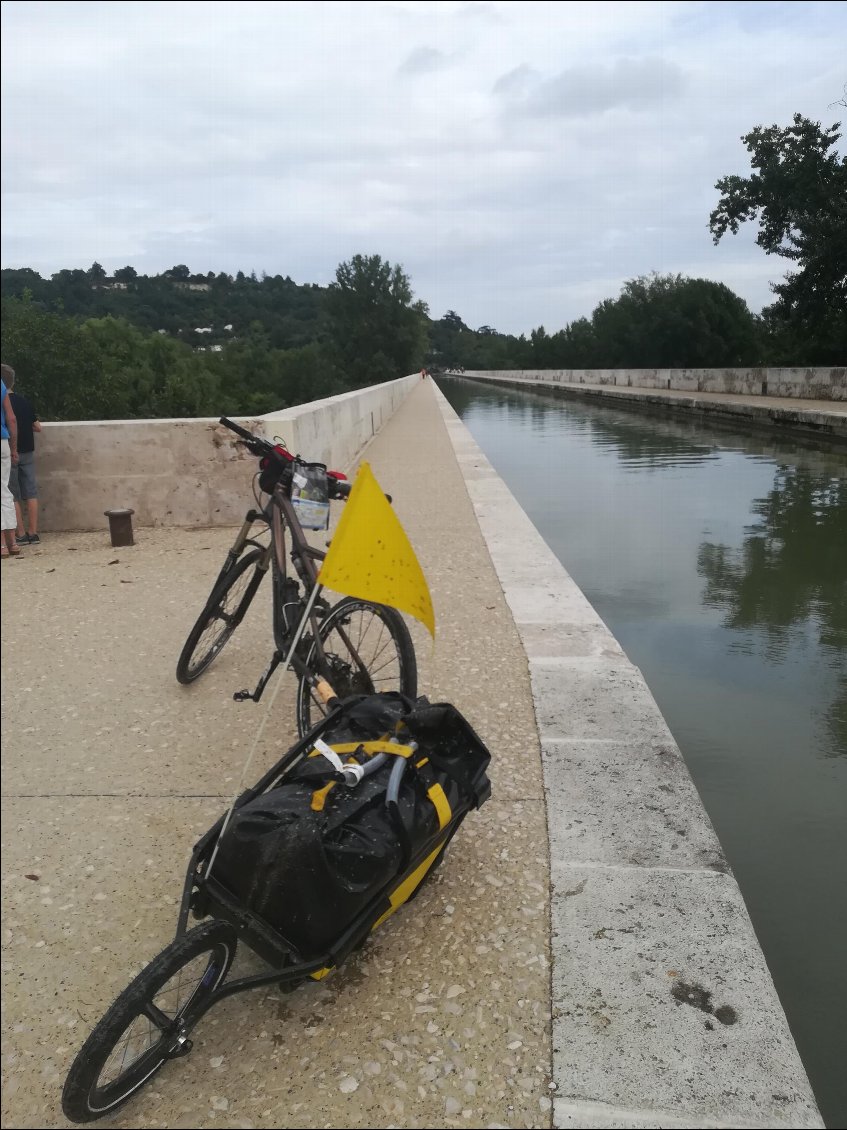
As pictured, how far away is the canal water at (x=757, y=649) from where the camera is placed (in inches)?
95.7

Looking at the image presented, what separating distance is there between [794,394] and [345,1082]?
24.4 m

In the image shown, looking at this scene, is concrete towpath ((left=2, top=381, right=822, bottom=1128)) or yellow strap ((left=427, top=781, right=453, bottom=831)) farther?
yellow strap ((left=427, top=781, right=453, bottom=831))

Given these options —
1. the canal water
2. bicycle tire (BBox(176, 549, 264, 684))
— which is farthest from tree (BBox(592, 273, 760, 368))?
bicycle tire (BBox(176, 549, 264, 684))

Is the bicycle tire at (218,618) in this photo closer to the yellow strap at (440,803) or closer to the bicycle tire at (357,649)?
the bicycle tire at (357,649)

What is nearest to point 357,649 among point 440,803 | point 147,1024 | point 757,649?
point 440,803

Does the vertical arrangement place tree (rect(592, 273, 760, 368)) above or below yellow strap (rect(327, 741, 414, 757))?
above

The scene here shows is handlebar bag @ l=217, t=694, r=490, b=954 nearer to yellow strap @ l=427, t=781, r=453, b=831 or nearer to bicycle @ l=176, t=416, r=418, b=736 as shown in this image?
yellow strap @ l=427, t=781, r=453, b=831

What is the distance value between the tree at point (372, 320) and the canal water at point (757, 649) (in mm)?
80423

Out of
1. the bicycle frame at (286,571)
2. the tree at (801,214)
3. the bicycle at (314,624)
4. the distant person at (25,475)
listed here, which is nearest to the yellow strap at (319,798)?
the bicycle at (314,624)

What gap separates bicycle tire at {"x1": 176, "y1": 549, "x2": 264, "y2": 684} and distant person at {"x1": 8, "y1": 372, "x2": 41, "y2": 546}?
12.6 ft

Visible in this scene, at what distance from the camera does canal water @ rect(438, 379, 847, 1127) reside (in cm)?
243

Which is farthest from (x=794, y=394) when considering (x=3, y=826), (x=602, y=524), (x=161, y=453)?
(x=3, y=826)

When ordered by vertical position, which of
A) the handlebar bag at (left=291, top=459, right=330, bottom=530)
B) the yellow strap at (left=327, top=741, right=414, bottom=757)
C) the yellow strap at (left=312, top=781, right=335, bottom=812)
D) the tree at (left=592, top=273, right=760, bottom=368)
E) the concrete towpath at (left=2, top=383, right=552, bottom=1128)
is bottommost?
the concrete towpath at (left=2, top=383, right=552, bottom=1128)

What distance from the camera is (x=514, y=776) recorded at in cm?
304
